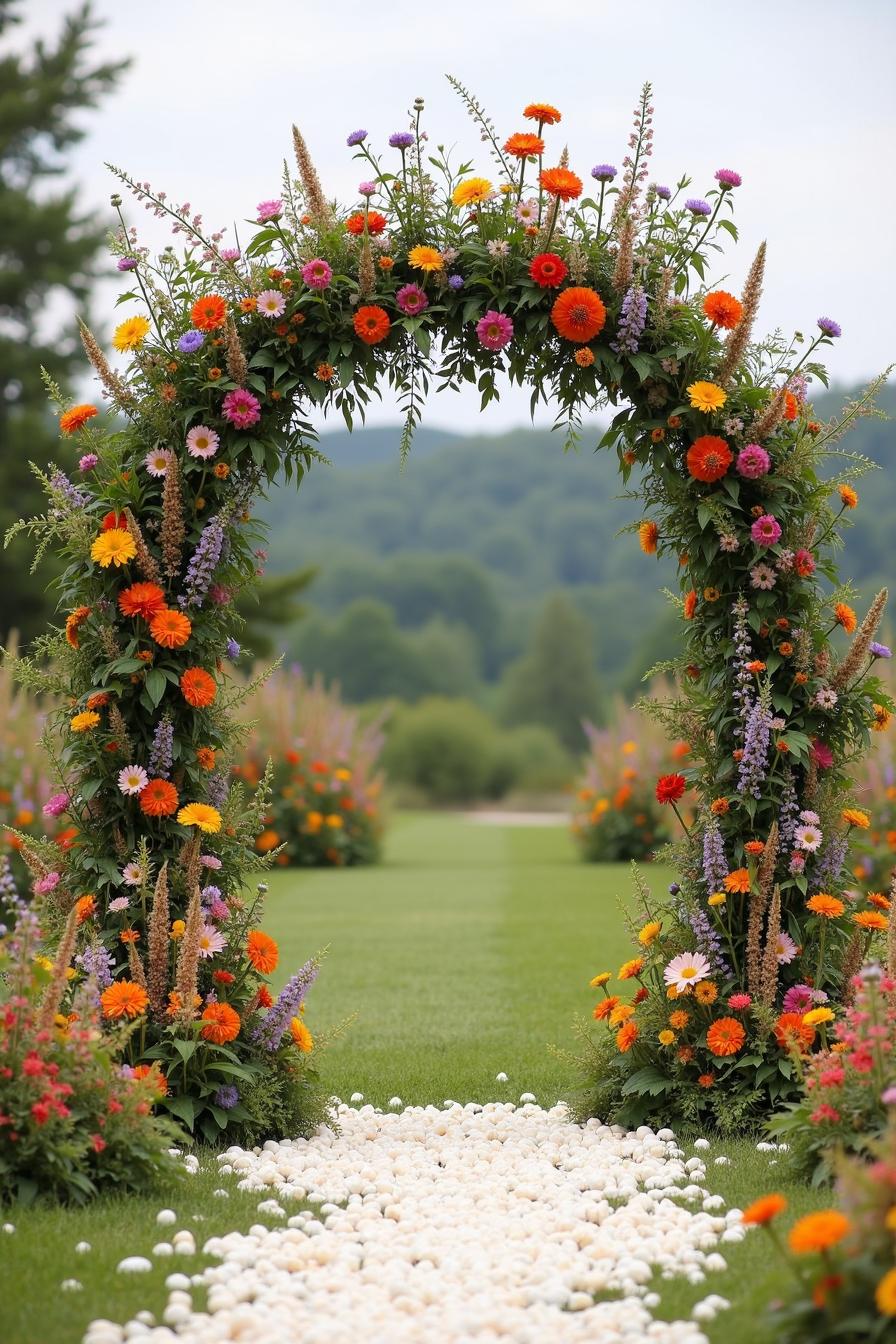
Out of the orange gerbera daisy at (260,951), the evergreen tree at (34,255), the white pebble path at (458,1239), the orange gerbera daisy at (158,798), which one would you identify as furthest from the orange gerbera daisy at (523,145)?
the evergreen tree at (34,255)

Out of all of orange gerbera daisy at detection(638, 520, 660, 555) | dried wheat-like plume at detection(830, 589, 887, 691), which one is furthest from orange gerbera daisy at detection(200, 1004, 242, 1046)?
dried wheat-like plume at detection(830, 589, 887, 691)

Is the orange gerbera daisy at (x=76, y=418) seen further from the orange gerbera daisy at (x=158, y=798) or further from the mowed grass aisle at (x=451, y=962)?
the mowed grass aisle at (x=451, y=962)

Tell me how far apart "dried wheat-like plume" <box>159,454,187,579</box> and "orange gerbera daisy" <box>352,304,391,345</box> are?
77cm

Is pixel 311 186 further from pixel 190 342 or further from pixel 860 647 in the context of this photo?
pixel 860 647

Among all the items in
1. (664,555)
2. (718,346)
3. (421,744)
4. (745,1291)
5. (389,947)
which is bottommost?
(421,744)

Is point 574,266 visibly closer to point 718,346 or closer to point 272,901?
point 718,346

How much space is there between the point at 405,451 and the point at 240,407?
1.90 ft

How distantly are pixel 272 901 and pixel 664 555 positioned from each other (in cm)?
743

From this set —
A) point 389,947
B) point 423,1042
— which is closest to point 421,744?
point 389,947

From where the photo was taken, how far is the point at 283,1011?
4.64 meters

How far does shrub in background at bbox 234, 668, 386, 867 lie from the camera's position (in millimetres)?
14664

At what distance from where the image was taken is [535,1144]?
15.4 feet

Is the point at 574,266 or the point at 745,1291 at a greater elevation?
the point at 574,266

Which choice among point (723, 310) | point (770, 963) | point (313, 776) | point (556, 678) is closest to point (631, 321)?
point (723, 310)
